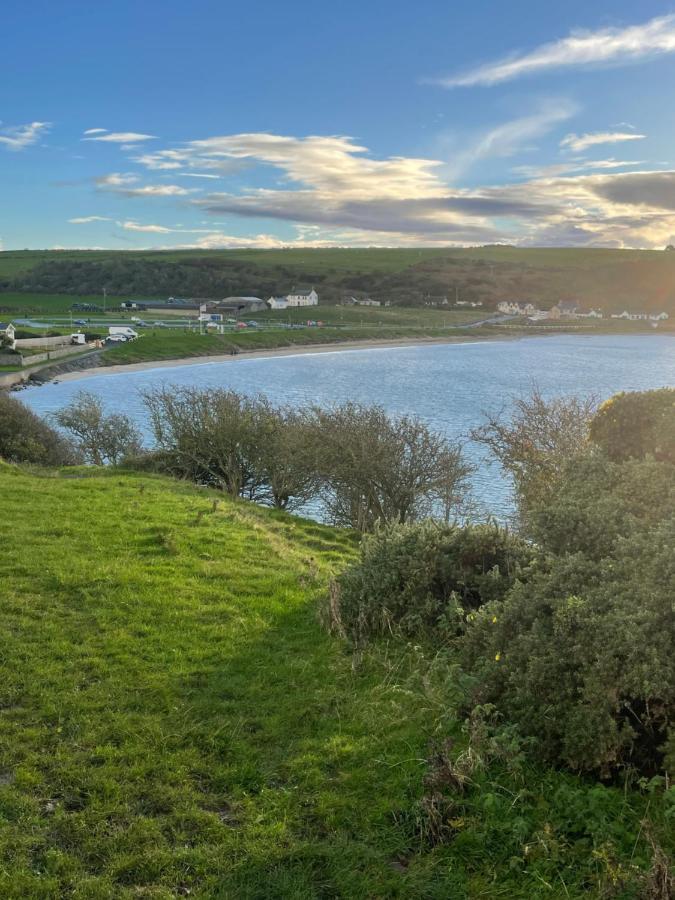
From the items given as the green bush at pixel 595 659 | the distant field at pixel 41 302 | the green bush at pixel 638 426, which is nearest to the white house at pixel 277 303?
the distant field at pixel 41 302

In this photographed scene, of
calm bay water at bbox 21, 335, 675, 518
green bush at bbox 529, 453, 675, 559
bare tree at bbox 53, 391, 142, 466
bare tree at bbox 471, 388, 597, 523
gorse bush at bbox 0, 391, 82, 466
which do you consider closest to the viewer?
green bush at bbox 529, 453, 675, 559

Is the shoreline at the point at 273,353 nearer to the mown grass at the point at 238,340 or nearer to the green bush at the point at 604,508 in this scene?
the mown grass at the point at 238,340

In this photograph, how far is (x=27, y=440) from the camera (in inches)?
1313

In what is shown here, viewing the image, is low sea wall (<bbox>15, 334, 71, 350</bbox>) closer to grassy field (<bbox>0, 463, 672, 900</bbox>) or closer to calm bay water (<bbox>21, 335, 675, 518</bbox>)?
calm bay water (<bbox>21, 335, 675, 518</bbox>)

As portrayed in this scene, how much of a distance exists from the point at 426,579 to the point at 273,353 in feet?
370

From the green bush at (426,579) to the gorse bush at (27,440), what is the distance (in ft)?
84.9

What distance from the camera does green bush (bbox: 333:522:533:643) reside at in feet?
28.3

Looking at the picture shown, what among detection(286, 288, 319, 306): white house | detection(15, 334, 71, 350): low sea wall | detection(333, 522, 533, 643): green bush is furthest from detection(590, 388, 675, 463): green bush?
detection(286, 288, 319, 306): white house

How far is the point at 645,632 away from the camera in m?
5.53

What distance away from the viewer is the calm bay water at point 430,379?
67.0 metres

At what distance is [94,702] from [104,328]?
125560 millimetres

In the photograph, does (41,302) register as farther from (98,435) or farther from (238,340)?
(98,435)

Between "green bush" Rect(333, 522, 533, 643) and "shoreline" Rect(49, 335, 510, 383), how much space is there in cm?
8451

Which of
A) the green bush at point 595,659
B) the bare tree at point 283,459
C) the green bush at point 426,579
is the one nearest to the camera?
the green bush at point 595,659
